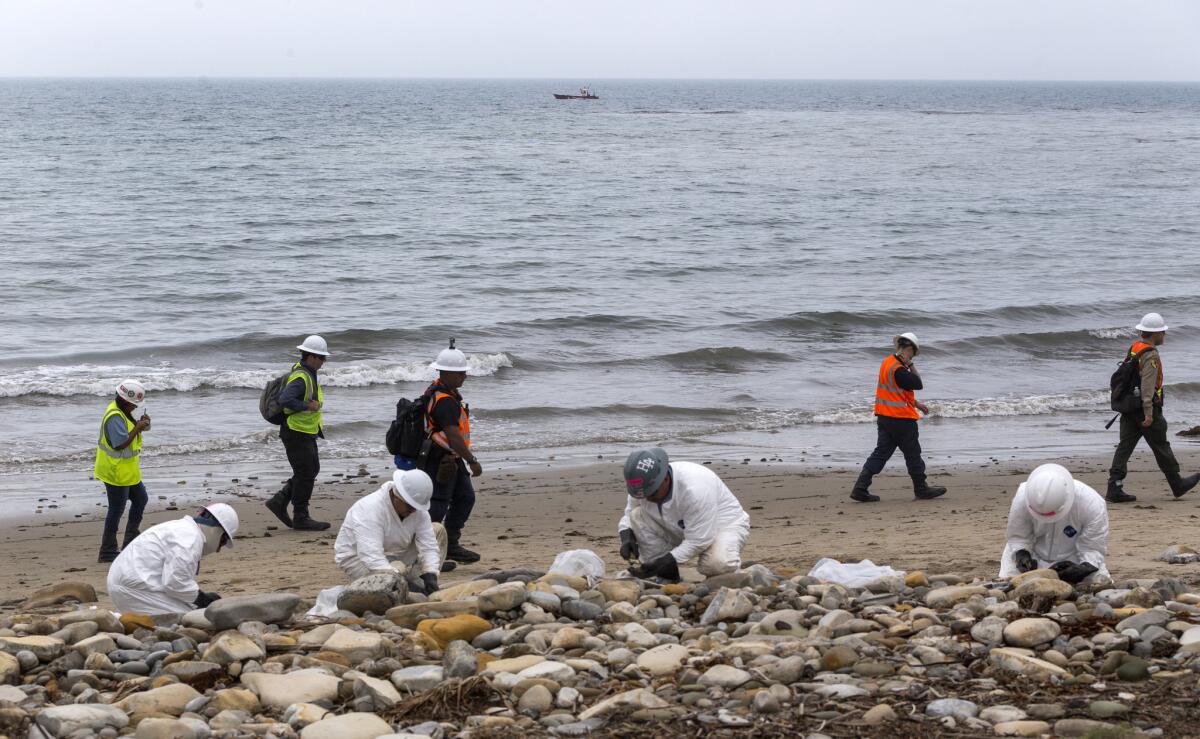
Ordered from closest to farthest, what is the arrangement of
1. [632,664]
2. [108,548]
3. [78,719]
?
1. [78,719]
2. [632,664]
3. [108,548]

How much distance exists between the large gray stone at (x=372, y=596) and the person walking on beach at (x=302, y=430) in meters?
3.70

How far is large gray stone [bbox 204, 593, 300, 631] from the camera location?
628 centimetres

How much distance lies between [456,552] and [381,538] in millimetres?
2192

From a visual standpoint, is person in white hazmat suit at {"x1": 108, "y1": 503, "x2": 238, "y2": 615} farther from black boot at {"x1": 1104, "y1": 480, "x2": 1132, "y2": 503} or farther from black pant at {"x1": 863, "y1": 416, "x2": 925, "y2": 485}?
black boot at {"x1": 1104, "y1": 480, "x2": 1132, "y2": 503}

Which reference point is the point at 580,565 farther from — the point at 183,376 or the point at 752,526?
the point at 183,376

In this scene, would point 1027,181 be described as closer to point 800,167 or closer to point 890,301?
point 800,167

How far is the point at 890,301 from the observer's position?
25.6 meters

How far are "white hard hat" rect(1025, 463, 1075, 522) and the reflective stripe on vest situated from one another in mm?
5958

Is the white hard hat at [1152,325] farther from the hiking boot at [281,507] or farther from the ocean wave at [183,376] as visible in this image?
the ocean wave at [183,376]

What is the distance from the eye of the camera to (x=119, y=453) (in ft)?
30.9

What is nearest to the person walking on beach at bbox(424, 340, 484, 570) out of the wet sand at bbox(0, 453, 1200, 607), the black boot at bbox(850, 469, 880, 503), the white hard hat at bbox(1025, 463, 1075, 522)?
the wet sand at bbox(0, 453, 1200, 607)

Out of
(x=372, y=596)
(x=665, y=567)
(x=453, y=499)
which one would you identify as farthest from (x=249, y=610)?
(x=453, y=499)

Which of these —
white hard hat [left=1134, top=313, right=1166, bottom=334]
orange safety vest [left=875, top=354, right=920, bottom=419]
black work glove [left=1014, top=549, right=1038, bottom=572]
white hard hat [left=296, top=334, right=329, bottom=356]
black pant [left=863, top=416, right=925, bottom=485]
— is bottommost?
black pant [left=863, top=416, right=925, bottom=485]

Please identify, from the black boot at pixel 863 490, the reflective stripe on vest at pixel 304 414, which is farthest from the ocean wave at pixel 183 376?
the black boot at pixel 863 490
